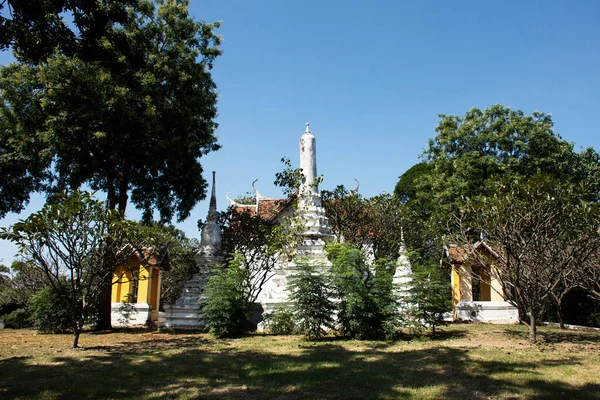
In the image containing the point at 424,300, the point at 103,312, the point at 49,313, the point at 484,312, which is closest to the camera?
the point at 424,300

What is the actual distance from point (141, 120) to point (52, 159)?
3.57 meters

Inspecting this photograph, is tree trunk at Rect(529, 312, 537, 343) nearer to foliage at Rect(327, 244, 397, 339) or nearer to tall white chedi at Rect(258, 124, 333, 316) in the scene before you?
foliage at Rect(327, 244, 397, 339)

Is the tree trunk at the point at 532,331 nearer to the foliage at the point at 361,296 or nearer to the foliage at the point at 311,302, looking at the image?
the foliage at the point at 361,296

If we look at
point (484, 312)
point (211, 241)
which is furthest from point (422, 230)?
point (211, 241)

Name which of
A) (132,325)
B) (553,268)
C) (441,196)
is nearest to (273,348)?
(553,268)

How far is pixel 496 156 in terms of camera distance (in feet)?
78.7

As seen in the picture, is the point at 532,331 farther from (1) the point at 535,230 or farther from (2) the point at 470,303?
(2) the point at 470,303

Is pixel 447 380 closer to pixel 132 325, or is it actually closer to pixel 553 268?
pixel 553 268

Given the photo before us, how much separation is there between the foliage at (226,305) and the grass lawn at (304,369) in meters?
0.50

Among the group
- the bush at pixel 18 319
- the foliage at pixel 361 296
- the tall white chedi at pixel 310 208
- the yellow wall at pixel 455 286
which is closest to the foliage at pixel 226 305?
the foliage at pixel 361 296

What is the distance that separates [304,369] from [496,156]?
19.8 metres

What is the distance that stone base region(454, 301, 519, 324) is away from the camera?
1734 cm

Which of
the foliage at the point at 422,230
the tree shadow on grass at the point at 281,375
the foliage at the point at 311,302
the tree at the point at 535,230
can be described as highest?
the foliage at the point at 422,230

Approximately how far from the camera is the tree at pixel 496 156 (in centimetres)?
2286
